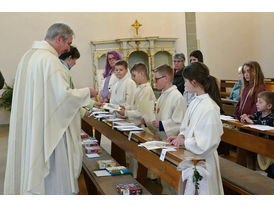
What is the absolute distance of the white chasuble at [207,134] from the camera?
114 inches

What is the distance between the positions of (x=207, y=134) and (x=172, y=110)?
1.17 metres

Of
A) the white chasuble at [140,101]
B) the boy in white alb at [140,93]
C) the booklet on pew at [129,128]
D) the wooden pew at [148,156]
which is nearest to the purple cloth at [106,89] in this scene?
the wooden pew at [148,156]

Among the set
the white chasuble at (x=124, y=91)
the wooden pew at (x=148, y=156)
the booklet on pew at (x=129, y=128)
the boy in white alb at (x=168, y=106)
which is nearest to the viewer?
the wooden pew at (x=148, y=156)

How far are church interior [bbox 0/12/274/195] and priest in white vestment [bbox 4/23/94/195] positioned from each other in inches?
251

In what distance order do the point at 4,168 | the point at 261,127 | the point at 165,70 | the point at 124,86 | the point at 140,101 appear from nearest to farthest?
1. the point at 165,70
2. the point at 261,127
3. the point at 140,101
4. the point at 124,86
5. the point at 4,168

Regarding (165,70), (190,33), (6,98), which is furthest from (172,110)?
(190,33)

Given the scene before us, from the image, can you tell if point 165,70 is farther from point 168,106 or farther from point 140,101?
point 140,101

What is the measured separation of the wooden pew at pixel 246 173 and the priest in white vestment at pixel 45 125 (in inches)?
56.6

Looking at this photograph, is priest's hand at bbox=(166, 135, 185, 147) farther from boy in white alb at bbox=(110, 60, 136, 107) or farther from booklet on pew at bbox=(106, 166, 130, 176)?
boy in white alb at bbox=(110, 60, 136, 107)

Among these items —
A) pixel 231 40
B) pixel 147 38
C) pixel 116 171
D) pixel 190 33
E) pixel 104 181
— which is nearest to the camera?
pixel 104 181

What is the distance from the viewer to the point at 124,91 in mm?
5387

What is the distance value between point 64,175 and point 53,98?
69cm

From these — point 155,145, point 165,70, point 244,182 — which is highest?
point 165,70

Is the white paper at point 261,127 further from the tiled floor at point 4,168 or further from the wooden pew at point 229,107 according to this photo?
the wooden pew at point 229,107
